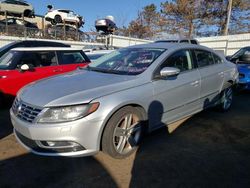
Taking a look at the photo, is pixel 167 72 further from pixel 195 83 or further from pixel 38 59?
pixel 38 59

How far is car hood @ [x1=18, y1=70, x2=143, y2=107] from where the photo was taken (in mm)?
2836

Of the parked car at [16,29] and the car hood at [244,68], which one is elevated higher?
the parked car at [16,29]

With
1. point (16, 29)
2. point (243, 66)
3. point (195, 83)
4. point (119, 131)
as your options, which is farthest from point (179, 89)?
point (16, 29)

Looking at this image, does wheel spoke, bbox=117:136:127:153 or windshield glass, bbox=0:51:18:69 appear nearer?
wheel spoke, bbox=117:136:127:153

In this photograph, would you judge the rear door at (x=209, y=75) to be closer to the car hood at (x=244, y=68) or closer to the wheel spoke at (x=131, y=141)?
the wheel spoke at (x=131, y=141)

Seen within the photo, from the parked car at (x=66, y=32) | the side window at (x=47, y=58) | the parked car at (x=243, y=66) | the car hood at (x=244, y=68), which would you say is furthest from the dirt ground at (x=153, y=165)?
the parked car at (x=66, y=32)

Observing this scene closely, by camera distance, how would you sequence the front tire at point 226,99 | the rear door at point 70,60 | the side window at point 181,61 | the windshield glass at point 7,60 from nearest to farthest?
the side window at point 181,61, the front tire at point 226,99, the windshield glass at point 7,60, the rear door at point 70,60

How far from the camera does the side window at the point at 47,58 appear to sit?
6.03m

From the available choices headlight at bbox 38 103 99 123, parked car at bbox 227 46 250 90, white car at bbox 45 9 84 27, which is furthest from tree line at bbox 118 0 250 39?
headlight at bbox 38 103 99 123

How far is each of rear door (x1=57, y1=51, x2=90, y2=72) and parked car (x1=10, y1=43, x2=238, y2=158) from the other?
2.19 m

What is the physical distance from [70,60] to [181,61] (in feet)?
11.5

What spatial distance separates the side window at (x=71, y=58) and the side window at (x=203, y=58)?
3.50 metres

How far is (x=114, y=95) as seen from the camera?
3.03 meters

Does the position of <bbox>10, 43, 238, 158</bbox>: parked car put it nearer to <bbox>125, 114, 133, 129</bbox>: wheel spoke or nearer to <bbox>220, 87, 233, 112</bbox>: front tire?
<bbox>125, 114, 133, 129</bbox>: wheel spoke
